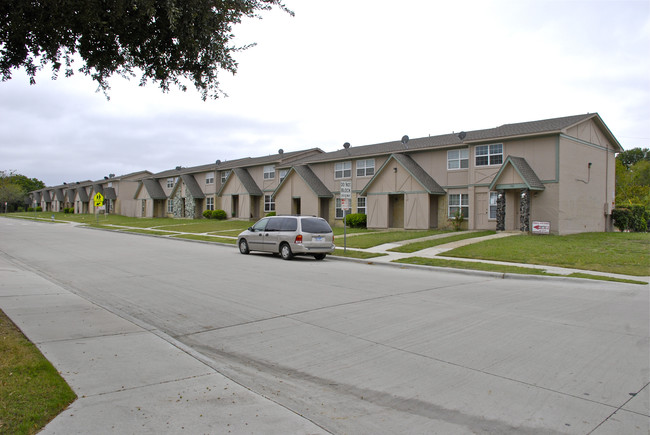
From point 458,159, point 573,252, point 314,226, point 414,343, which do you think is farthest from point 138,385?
point 458,159

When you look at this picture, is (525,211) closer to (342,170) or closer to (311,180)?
(342,170)

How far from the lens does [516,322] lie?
753cm

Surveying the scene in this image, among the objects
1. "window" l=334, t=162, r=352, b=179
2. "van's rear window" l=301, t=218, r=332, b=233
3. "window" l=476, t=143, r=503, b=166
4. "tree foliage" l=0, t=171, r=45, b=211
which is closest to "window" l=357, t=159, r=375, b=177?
"window" l=334, t=162, r=352, b=179

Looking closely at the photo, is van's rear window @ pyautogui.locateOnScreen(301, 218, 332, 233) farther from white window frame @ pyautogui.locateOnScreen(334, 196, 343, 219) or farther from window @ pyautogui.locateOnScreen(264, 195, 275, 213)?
window @ pyautogui.locateOnScreen(264, 195, 275, 213)

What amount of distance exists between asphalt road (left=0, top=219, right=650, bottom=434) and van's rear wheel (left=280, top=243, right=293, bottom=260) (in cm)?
508

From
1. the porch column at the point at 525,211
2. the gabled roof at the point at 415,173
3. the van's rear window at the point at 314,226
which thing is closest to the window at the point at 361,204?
the gabled roof at the point at 415,173

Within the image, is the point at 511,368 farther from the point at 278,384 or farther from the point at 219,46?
the point at 219,46

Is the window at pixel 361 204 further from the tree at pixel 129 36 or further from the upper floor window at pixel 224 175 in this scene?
the tree at pixel 129 36

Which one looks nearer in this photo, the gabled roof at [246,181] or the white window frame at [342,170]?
the white window frame at [342,170]

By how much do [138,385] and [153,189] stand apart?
59768 millimetres

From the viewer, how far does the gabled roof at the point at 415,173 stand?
28.8 meters

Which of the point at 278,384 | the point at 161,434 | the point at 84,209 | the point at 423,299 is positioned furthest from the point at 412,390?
the point at 84,209

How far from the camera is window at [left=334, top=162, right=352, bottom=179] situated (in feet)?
118

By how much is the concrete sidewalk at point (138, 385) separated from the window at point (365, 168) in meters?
28.1
